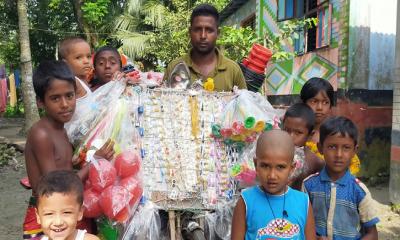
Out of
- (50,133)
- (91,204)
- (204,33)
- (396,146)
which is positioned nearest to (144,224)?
(91,204)

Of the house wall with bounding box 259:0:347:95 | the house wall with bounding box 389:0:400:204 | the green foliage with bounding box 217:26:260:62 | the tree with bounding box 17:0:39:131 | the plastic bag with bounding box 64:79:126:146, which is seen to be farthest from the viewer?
the tree with bounding box 17:0:39:131

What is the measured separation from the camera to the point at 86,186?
2.02 m

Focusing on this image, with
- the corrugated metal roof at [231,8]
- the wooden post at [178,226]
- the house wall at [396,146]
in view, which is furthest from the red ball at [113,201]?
the corrugated metal roof at [231,8]

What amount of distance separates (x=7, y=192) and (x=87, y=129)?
15.4ft

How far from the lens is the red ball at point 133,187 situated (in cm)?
203

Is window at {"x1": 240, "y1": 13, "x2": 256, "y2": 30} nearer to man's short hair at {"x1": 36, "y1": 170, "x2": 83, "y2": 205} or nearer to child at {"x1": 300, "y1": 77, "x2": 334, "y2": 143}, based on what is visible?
child at {"x1": 300, "y1": 77, "x2": 334, "y2": 143}

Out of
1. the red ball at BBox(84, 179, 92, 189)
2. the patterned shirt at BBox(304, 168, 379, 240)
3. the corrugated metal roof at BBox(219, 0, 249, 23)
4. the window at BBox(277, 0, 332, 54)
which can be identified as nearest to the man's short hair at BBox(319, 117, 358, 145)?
the patterned shirt at BBox(304, 168, 379, 240)

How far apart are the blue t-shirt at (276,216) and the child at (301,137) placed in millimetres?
411

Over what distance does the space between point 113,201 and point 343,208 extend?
1.12 meters

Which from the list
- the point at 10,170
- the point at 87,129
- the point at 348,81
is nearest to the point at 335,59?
the point at 348,81

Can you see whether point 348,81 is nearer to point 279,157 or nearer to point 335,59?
point 335,59

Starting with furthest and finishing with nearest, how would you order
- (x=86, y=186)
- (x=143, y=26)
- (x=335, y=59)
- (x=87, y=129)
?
(x=143, y=26) → (x=335, y=59) → (x=87, y=129) → (x=86, y=186)

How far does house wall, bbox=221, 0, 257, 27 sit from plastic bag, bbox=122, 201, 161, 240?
896 cm

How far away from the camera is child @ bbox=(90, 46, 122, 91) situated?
301 centimetres
